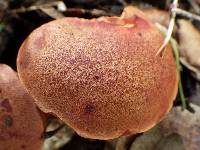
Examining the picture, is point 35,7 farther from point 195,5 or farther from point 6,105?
point 195,5

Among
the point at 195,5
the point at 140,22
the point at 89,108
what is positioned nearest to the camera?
the point at 89,108

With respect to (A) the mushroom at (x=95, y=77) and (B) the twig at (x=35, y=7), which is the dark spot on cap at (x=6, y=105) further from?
(B) the twig at (x=35, y=7)

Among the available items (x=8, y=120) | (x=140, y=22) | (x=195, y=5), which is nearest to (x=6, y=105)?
(x=8, y=120)

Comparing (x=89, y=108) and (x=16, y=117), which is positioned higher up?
(x=89, y=108)

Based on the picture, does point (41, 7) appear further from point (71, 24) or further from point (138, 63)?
point (138, 63)

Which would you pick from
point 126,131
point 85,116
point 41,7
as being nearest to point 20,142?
point 85,116
